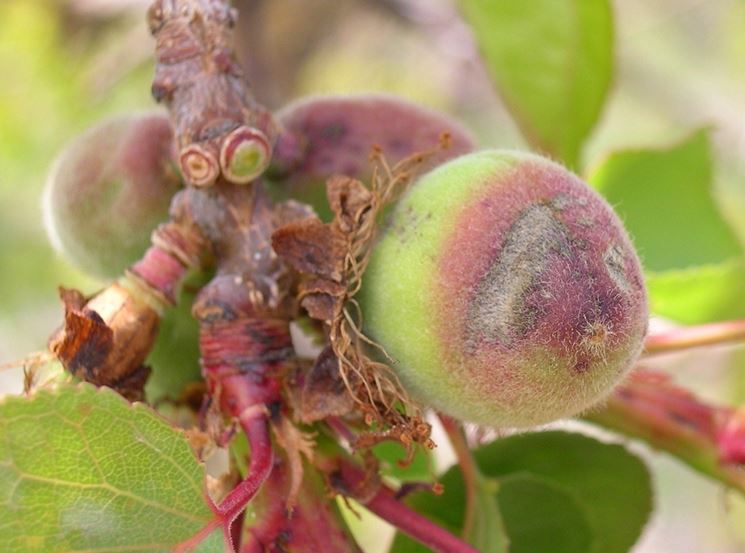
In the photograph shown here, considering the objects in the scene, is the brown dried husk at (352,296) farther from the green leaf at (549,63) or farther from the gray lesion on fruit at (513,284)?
the green leaf at (549,63)

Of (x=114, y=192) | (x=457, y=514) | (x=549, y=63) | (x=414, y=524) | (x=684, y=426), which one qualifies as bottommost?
(x=684, y=426)

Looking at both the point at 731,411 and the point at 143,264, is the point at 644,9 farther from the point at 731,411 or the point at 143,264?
the point at 143,264

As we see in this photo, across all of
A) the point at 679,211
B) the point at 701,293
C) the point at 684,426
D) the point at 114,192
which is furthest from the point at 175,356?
the point at 679,211

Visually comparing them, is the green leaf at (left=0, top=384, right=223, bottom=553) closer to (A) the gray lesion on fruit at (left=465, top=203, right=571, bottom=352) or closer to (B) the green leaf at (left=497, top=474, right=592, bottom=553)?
(A) the gray lesion on fruit at (left=465, top=203, right=571, bottom=352)

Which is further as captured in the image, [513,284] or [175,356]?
[175,356]

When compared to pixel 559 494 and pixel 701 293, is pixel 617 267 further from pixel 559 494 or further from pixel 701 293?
pixel 701 293

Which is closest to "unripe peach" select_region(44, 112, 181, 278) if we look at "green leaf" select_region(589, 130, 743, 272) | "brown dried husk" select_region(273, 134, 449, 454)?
"brown dried husk" select_region(273, 134, 449, 454)
